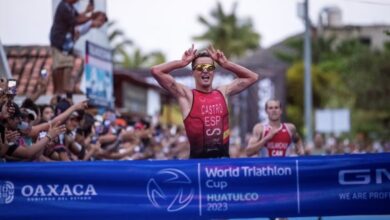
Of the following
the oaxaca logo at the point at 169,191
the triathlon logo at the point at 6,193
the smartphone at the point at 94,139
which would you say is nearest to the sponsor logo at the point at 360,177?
the oaxaca logo at the point at 169,191

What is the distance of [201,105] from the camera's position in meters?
12.1

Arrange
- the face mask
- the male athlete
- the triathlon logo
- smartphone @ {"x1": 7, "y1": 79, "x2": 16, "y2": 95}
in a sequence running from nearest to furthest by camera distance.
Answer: the triathlon logo
smartphone @ {"x1": 7, "y1": 79, "x2": 16, "y2": 95}
the face mask
the male athlete

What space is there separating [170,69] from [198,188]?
1.86 m

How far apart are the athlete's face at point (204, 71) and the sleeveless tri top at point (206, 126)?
0.44 ft

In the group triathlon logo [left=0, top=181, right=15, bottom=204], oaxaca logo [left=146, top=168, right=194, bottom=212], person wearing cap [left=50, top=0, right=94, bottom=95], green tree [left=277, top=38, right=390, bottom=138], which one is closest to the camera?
triathlon logo [left=0, top=181, right=15, bottom=204]

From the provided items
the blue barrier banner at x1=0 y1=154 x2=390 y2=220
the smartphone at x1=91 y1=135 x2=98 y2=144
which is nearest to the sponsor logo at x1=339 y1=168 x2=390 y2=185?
the blue barrier banner at x1=0 y1=154 x2=390 y2=220

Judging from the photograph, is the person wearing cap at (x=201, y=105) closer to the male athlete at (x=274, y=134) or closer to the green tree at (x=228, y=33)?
the male athlete at (x=274, y=134)

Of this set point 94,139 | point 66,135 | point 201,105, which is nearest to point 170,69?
point 201,105

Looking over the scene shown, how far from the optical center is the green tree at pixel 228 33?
8369 centimetres

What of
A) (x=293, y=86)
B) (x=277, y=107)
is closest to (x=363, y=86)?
→ (x=293, y=86)

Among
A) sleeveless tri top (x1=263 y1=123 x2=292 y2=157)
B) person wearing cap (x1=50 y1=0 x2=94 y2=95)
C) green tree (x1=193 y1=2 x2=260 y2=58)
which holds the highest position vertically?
green tree (x1=193 y1=2 x2=260 y2=58)

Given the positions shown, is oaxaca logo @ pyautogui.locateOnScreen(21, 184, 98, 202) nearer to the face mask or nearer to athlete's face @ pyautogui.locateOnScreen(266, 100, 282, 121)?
the face mask

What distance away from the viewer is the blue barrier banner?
10.7m

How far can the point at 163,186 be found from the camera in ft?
36.0
